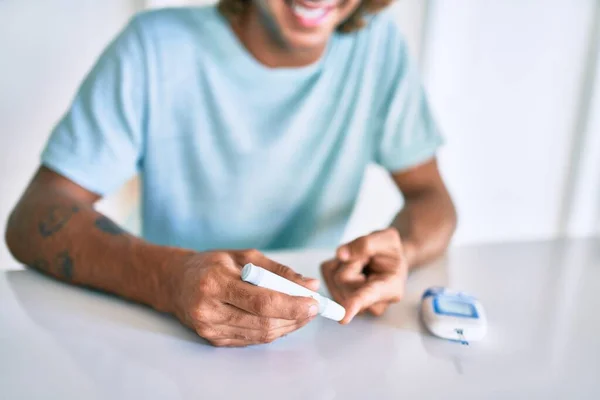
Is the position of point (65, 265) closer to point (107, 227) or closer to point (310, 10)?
point (107, 227)

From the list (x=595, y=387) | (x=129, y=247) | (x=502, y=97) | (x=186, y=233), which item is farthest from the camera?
(x=502, y=97)

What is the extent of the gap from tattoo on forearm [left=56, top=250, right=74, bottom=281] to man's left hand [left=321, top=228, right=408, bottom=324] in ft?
0.92

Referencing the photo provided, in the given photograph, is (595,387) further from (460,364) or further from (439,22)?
(439,22)

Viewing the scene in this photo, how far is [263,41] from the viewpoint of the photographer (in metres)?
0.92

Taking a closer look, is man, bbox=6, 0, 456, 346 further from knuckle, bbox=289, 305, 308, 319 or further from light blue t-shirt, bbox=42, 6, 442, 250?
knuckle, bbox=289, 305, 308, 319

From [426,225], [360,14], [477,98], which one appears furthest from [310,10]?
[477,98]

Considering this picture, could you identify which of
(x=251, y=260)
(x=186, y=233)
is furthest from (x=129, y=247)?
(x=186, y=233)

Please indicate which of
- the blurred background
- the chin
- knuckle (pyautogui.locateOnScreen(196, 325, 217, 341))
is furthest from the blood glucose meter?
the blurred background

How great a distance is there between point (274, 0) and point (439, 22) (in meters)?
0.69

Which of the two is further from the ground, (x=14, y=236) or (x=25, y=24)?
(x=25, y=24)

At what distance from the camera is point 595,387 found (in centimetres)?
A: 48

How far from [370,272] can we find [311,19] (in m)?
0.42

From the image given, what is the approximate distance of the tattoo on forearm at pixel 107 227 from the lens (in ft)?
2.15

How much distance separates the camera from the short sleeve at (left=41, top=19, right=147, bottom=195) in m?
0.78
